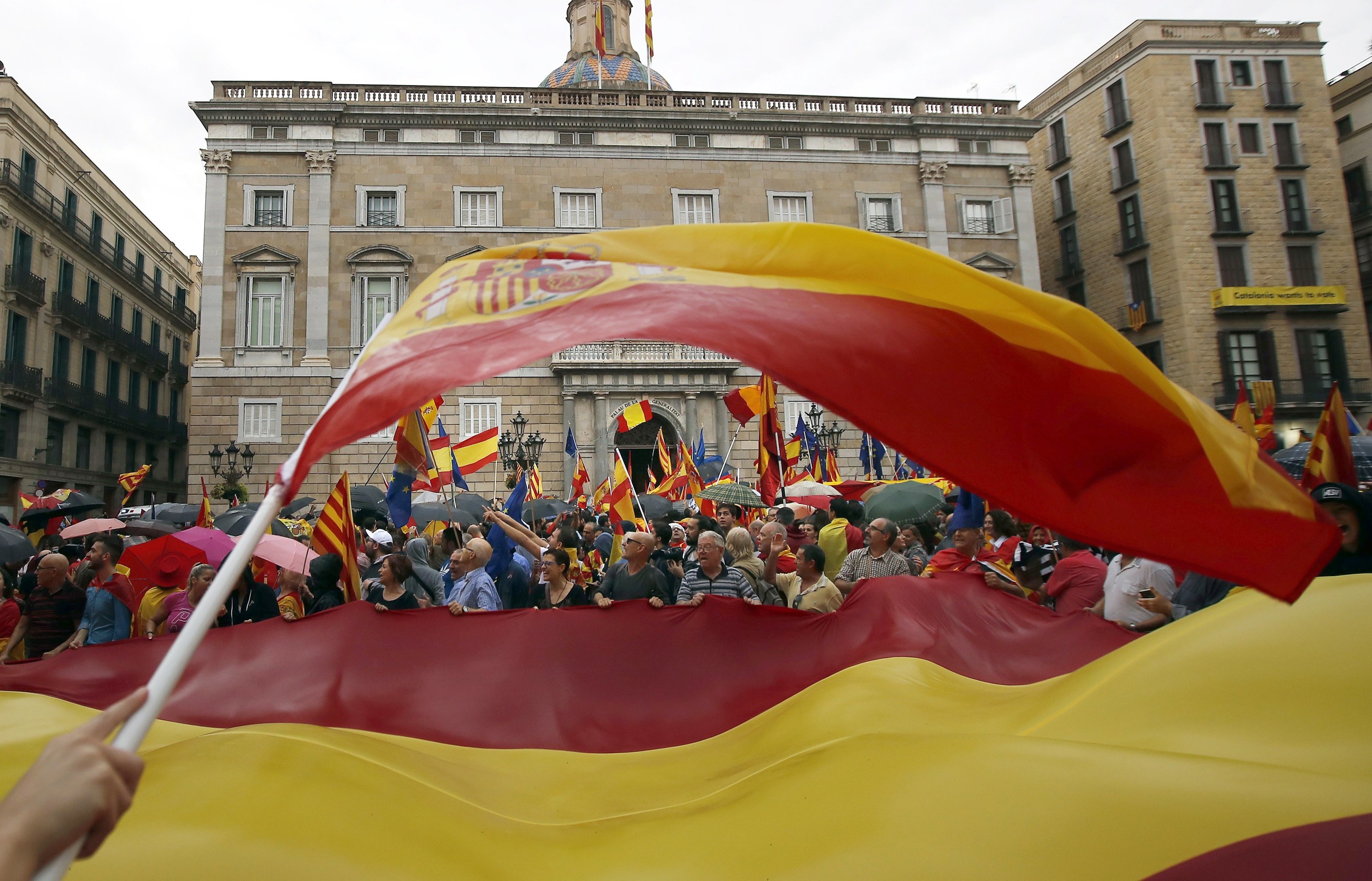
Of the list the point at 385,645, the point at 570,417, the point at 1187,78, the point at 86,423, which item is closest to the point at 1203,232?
the point at 1187,78

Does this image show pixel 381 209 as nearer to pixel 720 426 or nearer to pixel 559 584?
pixel 720 426

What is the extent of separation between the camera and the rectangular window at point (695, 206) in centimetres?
3147

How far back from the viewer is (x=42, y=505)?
20.9m

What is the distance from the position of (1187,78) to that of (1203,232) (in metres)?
6.55

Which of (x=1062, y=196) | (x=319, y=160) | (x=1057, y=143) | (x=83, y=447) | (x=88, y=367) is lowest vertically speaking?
(x=83, y=447)

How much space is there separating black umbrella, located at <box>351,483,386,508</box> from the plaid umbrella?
8203mm

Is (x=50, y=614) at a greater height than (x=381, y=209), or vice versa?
(x=381, y=209)

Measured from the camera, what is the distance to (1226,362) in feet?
112

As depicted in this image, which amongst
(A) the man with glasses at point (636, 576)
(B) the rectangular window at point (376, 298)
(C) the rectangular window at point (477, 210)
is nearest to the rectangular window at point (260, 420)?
(B) the rectangular window at point (376, 298)

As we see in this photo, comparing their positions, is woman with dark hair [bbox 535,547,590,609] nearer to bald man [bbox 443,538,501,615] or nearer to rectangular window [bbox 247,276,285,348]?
bald man [bbox 443,538,501,615]

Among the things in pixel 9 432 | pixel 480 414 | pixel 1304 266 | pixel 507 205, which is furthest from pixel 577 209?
pixel 1304 266

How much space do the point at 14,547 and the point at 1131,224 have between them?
38.5m

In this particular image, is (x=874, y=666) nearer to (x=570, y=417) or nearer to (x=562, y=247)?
(x=562, y=247)

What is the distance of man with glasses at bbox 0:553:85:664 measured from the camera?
6.64 meters
